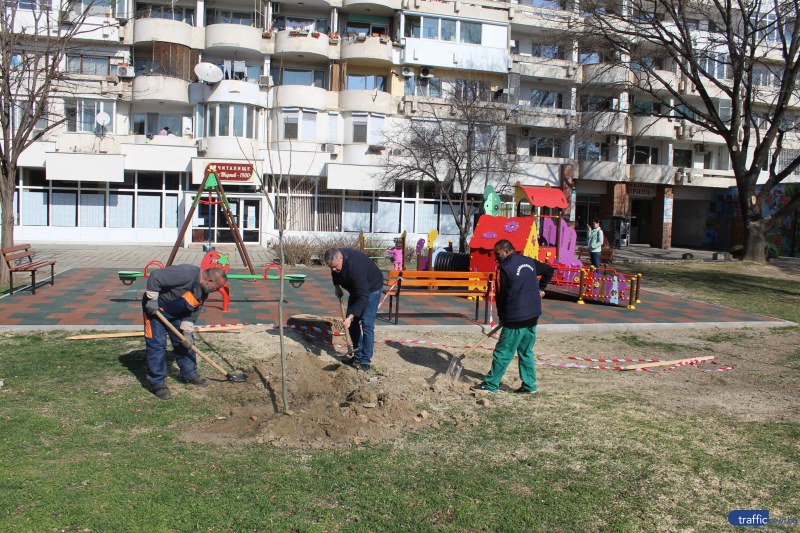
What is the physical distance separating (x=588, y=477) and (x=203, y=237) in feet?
87.7

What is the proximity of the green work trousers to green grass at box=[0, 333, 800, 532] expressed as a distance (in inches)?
18.1

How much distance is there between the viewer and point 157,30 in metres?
29.0

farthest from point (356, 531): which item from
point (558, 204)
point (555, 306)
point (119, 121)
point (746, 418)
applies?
point (119, 121)

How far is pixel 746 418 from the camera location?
644 cm

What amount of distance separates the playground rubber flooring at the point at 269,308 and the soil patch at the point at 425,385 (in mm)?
1368

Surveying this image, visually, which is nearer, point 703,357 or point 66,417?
point 66,417

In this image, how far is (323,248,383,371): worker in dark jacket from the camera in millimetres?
7914

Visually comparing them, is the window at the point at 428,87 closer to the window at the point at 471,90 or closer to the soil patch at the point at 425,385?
the window at the point at 471,90

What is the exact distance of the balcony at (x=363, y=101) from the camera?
3120cm

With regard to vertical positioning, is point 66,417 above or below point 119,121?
below

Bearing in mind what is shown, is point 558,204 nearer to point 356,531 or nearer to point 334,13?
point 356,531

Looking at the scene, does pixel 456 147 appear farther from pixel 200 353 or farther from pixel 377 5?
pixel 200 353

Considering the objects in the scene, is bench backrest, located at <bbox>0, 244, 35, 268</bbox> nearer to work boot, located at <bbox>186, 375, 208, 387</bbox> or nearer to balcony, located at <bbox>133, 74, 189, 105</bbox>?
work boot, located at <bbox>186, 375, 208, 387</bbox>

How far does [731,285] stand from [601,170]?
699 inches
